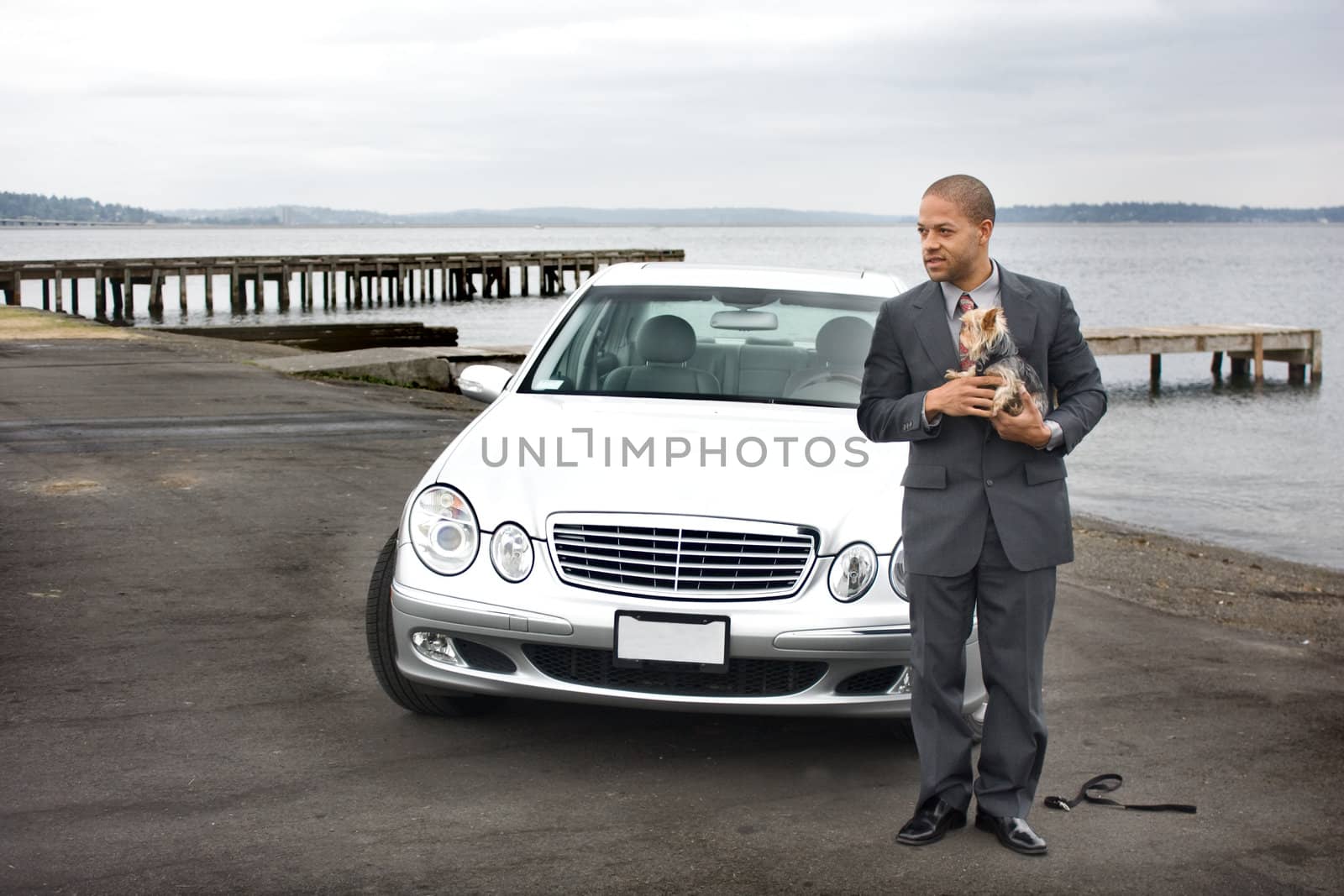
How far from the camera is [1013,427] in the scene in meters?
3.58

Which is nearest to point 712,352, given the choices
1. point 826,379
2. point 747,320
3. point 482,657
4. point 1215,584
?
point 747,320

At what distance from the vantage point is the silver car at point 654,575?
435 centimetres

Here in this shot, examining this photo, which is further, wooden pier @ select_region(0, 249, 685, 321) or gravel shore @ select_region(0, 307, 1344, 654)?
wooden pier @ select_region(0, 249, 685, 321)

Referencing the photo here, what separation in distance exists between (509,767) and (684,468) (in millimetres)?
1103

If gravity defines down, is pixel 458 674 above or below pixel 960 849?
above

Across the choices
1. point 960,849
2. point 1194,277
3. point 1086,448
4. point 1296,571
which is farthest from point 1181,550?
point 1194,277

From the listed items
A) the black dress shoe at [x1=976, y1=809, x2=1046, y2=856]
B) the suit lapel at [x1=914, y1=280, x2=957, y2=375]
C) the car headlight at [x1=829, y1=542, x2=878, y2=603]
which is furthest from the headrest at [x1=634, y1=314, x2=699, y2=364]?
the black dress shoe at [x1=976, y1=809, x2=1046, y2=856]

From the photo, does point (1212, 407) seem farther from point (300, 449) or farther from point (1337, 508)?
point (300, 449)

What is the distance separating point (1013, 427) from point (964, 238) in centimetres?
51

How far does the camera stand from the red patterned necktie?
3699 millimetres

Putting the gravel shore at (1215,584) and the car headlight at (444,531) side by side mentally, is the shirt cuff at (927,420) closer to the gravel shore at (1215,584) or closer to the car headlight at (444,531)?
the car headlight at (444,531)

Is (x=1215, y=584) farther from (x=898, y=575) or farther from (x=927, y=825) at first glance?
(x=927, y=825)

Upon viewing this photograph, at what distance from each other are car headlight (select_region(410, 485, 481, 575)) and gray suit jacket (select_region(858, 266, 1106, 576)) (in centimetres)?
141

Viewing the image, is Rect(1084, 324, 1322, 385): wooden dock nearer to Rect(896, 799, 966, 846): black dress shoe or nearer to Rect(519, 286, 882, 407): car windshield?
Rect(519, 286, 882, 407): car windshield
